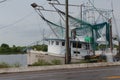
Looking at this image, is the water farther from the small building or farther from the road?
the road

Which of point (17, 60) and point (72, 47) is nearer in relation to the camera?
point (72, 47)

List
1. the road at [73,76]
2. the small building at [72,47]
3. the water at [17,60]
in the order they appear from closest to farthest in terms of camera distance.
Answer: the road at [73,76] → the water at [17,60] → the small building at [72,47]

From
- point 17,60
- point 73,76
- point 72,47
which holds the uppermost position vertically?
point 72,47

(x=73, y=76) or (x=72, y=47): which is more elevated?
(x=72, y=47)

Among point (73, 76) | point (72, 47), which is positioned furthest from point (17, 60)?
point (73, 76)

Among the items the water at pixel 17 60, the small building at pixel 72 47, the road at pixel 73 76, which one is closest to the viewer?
the road at pixel 73 76

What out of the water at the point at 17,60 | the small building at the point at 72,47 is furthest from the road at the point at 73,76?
the small building at the point at 72,47

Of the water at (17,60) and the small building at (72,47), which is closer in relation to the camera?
the water at (17,60)

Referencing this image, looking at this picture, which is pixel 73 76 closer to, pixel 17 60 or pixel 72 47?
pixel 72 47

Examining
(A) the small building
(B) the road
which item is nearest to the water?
(A) the small building

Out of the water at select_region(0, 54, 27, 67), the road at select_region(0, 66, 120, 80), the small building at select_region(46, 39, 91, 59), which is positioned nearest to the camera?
the road at select_region(0, 66, 120, 80)

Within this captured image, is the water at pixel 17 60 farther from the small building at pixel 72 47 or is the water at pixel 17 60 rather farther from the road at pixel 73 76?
the road at pixel 73 76

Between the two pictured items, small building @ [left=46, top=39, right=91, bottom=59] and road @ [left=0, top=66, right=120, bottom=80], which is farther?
small building @ [left=46, top=39, right=91, bottom=59]

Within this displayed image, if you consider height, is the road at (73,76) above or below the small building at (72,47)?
below
